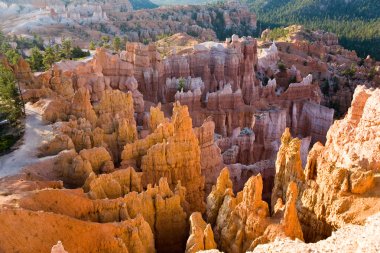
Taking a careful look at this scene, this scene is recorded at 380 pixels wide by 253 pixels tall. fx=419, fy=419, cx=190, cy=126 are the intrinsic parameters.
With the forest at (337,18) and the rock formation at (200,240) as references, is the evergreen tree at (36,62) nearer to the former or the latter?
the rock formation at (200,240)

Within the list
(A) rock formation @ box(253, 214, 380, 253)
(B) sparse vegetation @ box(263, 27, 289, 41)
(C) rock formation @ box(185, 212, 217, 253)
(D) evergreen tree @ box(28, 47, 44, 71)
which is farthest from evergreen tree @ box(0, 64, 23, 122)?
(B) sparse vegetation @ box(263, 27, 289, 41)

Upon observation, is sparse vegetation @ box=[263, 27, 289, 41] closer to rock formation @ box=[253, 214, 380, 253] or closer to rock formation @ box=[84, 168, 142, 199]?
rock formation @ box=[84, 168, 142, 199]

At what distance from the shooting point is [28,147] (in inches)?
844

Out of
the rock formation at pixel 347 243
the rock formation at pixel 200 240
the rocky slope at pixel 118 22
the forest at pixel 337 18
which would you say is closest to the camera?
the rock formation at pixel 347 243

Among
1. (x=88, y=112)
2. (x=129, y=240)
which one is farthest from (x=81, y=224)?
(x=88, y=112)

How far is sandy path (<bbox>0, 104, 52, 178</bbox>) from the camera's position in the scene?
62.9 ft

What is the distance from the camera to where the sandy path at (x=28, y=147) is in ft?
62.9

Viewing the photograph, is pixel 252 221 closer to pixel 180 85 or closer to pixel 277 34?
pixel 180 85

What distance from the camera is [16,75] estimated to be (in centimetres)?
3092

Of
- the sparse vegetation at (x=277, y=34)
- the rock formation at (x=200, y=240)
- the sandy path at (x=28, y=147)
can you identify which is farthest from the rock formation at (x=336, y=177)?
the sparse vegetation at (x=277, y=34)

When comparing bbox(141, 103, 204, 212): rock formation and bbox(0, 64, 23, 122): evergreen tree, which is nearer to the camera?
bbox(141, 103, 204, 212): rock formation

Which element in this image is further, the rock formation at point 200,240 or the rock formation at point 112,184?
the rock formation at point 112,184

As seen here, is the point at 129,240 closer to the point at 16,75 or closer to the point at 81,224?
the point at 81,224

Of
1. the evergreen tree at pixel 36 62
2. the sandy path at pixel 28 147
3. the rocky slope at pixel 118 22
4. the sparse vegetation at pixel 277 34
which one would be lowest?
the sparse vegetation at pixel 277 34
